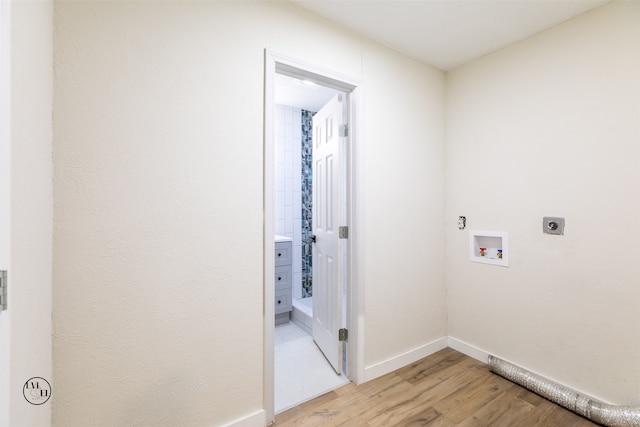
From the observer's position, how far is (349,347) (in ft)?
6.88

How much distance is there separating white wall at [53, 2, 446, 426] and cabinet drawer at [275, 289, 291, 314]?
1.53 m

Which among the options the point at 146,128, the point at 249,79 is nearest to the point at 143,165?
the point at 146,128

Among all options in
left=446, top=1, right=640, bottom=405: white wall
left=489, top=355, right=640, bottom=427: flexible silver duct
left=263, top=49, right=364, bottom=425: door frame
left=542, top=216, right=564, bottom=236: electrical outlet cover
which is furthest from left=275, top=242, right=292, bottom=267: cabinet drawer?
left=542, top=216, right=564, bottom=236: electrical outlet cover

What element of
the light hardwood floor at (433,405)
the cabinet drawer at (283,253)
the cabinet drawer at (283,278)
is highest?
the cabinet drawer at (283,253)

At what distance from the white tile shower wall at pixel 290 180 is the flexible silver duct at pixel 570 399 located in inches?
91.5

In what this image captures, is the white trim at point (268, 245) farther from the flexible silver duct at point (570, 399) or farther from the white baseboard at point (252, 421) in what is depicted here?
the flexible silver duct at point (570, 399)

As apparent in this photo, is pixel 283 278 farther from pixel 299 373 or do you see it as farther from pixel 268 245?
pixel 268 245

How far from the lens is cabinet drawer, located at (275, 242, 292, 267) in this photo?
123 inches

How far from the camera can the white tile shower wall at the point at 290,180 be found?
3.68m

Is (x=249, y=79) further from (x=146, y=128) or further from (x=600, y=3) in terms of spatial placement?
(x=600, y=3)

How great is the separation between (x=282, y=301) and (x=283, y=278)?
26 centimetres

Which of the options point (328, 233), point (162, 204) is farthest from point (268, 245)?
point (328, 233)

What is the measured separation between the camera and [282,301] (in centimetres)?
316

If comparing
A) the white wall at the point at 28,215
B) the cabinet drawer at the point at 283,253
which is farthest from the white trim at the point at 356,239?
the white wall at the point at 28,215
